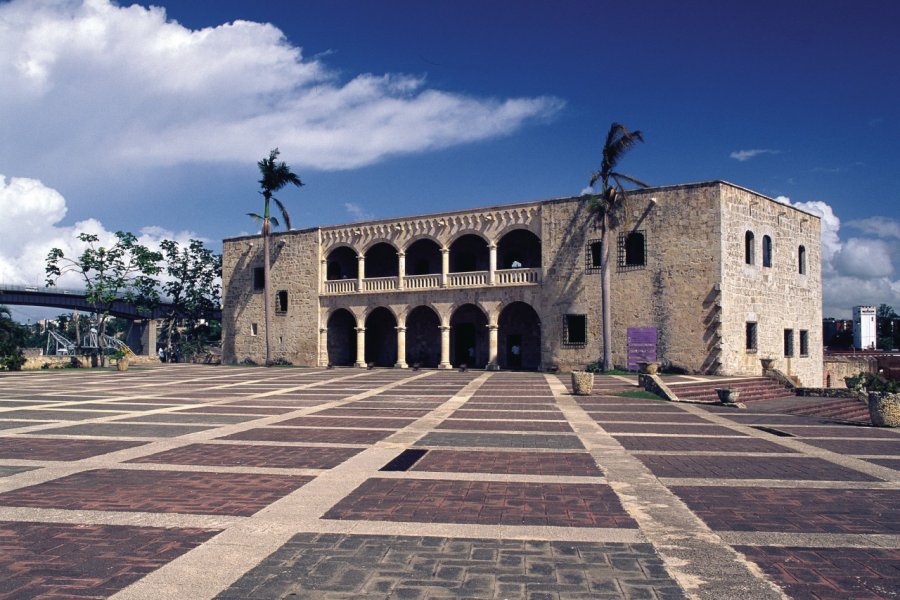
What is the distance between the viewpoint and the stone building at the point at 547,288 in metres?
27.1

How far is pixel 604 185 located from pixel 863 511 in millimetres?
22641

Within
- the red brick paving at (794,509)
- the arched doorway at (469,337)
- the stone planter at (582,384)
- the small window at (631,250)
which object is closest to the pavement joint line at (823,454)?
the red brick paving at (794,509)

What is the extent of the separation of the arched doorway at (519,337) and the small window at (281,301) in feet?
45.9

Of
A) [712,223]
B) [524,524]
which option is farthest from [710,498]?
[712,223]

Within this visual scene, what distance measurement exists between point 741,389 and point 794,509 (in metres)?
17.9

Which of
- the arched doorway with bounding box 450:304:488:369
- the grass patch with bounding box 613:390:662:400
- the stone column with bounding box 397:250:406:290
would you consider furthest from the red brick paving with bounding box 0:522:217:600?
the arched doorway with bounding box 450:304:488:369

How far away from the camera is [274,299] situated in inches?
1547

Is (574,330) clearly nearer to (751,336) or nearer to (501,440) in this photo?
(751,336)

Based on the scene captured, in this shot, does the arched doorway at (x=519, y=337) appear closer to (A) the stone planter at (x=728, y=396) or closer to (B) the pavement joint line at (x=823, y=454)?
(A) the stone planter at (x=728, y=396)

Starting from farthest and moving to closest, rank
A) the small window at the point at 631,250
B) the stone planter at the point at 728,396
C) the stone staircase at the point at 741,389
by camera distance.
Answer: the small window at the point at 631,250 → the stone staircase at the point at 741,389 → the stone planter at the point at 728,396

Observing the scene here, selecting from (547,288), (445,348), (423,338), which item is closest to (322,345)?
(423,338)

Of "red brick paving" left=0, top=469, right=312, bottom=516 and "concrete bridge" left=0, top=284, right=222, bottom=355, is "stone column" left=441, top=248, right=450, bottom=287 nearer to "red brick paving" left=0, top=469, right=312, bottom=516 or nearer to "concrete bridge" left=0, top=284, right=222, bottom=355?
"red brick paving" left=0, top=469, right=312, bottom=516

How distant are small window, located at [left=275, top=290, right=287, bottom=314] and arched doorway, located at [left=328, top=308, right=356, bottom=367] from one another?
3.41 meters

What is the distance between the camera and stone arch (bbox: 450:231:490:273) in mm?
35250
